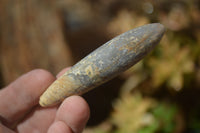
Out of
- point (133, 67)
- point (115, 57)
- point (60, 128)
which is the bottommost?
point (133, 67)

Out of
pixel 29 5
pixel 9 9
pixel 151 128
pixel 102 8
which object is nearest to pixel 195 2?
pixel 102 8

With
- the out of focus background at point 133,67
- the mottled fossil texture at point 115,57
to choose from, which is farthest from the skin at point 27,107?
the out of focus background at point 133,67

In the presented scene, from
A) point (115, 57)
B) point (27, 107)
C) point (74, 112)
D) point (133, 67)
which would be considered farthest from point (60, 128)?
point (133, 67)

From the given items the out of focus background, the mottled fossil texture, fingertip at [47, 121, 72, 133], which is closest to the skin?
fingertip at [47, 121, 72, 133]

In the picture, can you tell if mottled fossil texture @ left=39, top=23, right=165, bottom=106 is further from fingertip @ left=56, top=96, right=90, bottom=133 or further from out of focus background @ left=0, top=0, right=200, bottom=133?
out of focus background @ left=0, top=0, right=200, bottom=133

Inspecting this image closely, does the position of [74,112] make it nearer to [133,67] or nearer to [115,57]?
[115,57]
